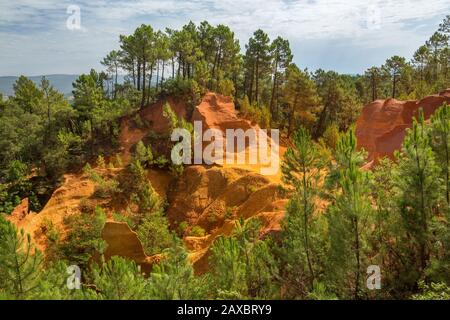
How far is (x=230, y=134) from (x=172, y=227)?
1403cm

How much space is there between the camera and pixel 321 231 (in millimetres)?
12250

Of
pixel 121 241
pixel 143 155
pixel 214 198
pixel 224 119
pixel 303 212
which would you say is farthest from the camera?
pixel 224 119

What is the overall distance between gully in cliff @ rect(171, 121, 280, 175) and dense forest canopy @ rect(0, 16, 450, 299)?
5.56 ft

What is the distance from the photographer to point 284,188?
498 inches

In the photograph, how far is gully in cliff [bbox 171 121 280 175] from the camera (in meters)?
36.9

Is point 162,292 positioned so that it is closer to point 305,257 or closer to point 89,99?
point 305,257

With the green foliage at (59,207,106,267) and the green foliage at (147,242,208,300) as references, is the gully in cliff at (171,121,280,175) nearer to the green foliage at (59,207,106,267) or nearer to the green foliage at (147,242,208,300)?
the green foliage at (59,207,106,267)

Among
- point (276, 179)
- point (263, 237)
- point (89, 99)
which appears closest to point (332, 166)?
point (263, 237)

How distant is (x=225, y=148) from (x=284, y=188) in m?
27.1

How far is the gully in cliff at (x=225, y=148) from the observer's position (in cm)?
3691

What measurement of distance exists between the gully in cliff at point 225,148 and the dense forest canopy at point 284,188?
1695mm

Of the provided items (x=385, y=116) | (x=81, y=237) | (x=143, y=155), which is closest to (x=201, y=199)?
(x=143, y=155)

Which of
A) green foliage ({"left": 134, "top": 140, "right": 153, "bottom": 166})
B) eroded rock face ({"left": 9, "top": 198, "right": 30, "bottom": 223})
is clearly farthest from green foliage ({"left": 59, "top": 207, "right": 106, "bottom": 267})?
green foliage ({"left": 134, "top": 140, "right": 153, "bottom": 166})

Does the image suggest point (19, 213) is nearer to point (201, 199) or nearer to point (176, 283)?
point (201, 199)
